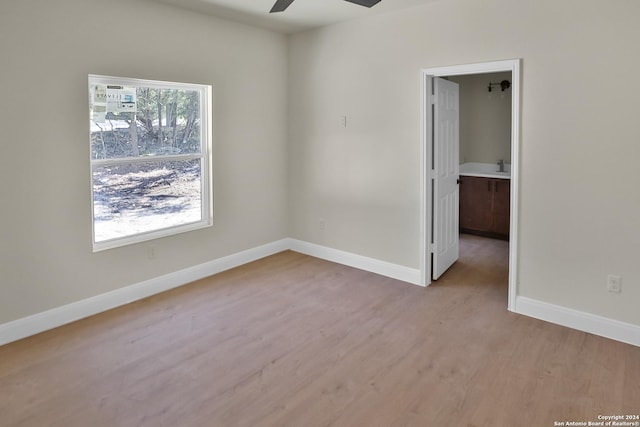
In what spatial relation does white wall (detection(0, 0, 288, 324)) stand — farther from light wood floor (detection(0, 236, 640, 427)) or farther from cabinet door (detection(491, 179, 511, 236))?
cabinet door (detection(491, 179, 511, 236))

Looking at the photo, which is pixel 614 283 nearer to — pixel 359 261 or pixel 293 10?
pixel 359 261

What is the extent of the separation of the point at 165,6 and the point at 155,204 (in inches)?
71.5

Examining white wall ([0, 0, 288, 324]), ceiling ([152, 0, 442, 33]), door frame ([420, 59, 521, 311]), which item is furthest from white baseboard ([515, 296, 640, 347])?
white wall ([0, 0, 288, 324])

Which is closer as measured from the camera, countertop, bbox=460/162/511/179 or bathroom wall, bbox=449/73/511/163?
countertop, bbox=460/162/511/179

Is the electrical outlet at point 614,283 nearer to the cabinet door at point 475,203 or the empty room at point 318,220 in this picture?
the empty room at point 318,220

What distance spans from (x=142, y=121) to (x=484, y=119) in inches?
185

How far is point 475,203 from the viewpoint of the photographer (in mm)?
5926

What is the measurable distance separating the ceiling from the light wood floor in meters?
2.66

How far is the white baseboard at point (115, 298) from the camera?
10.3 ft

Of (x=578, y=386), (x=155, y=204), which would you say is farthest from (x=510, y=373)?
(x=155, y=204)

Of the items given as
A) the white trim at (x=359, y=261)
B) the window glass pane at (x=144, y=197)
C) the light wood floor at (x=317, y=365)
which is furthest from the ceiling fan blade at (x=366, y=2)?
the light wood floor at (x=317, y=365)

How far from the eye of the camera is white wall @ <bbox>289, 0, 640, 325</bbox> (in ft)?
9.70

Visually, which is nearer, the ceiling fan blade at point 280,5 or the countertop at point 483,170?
the ceiling fan blade at point 280,5

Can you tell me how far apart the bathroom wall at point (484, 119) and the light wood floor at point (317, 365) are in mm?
2821
